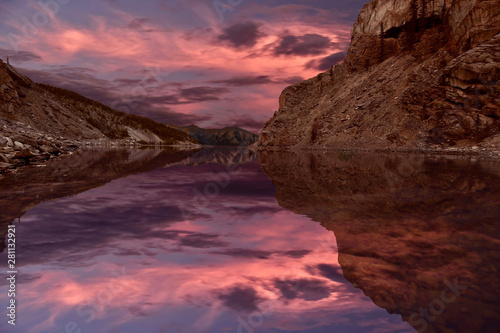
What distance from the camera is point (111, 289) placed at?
278cm

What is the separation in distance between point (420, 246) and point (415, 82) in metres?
48.0

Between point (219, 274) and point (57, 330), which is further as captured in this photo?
point (219, 274)

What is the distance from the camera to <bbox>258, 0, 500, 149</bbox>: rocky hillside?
35469 millimetres

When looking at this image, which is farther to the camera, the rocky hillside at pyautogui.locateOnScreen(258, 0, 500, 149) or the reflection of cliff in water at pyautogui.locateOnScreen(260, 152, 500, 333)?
the rocky hillside at pyautogui.locateOnScreen(258, 0, 500, 149)

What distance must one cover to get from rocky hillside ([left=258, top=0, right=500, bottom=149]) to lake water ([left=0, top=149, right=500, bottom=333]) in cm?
3387

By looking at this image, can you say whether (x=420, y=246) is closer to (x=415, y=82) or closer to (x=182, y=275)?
(x=182, y=275)

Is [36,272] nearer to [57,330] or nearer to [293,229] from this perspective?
[57,330]

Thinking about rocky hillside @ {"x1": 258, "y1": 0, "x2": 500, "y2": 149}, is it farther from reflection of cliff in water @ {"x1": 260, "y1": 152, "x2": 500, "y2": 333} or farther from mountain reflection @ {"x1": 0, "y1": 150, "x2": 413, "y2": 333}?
mountain reflection @ {"x1": 0, "y1": 150, "x2": 413, "y2": 333}

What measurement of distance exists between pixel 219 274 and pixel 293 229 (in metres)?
1.91

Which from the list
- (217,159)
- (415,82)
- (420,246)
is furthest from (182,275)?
(415,82)

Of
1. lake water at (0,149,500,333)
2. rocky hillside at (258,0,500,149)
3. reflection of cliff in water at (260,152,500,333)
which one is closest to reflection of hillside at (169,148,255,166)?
reflection of cliff in water at (260,152,500,333)

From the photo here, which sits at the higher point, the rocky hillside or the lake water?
the rocky hillside

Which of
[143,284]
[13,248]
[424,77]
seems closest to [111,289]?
[143,284]

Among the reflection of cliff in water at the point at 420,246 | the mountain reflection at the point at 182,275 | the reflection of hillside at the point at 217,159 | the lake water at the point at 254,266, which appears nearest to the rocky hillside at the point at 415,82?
the reflection of hillside at the point at 217,159
